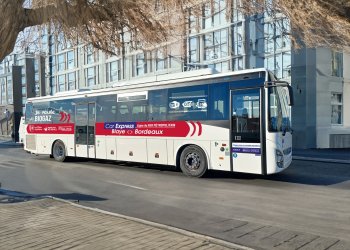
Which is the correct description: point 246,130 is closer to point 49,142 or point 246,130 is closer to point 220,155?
point 220,155

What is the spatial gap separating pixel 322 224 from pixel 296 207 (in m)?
1.48

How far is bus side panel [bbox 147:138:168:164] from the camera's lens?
576 inches

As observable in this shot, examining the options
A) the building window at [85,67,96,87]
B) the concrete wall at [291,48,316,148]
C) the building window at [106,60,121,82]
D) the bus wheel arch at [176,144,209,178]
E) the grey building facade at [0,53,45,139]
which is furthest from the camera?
the building window at [85,67,96,87]

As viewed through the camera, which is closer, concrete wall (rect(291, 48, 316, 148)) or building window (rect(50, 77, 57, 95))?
concrete wall (rect(291, 48, 316, 148))

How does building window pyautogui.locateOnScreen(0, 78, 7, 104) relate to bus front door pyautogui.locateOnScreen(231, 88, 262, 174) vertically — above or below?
above

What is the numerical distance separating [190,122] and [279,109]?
2.90 meters

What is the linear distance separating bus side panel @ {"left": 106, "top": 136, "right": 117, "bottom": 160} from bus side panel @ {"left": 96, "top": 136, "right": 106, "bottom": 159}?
7.9 inches

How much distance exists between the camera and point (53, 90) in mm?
55500

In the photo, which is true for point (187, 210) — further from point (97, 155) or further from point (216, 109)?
point (97, 155)

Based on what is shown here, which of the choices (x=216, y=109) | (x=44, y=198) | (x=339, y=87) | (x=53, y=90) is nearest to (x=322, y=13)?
(x=44, y=198)

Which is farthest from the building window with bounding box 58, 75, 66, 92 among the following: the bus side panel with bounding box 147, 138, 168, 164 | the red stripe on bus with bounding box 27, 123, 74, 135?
the bus side panel with bounding box 147, 138, 168, 164

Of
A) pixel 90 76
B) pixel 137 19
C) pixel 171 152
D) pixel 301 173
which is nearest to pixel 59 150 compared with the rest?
pixel 171 152

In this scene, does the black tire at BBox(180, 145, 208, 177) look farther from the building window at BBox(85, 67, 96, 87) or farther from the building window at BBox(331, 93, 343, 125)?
the building window at BBox(85, 67, 96, 87)

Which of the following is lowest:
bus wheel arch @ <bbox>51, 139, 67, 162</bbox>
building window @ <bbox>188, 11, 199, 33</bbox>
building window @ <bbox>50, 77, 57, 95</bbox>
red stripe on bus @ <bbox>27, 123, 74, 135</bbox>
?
bus wheel arch @ <bbox>51, 139, 67, 162</bbox>
